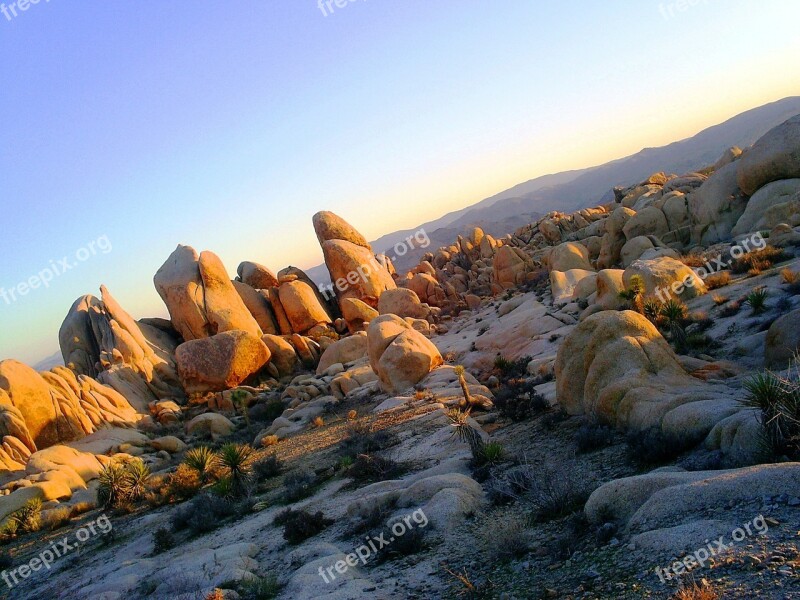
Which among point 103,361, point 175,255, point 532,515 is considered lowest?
point 532,515

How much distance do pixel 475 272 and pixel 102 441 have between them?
139 ft

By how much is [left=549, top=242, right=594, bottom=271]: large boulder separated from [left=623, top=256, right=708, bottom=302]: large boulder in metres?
16.0

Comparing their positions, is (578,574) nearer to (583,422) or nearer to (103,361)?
(583,422)

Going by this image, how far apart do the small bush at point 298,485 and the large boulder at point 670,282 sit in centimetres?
1391

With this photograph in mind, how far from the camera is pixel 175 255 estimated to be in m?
42.9

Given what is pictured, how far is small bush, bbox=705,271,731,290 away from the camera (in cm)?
2014

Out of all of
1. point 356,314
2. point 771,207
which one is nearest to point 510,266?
point 356,314

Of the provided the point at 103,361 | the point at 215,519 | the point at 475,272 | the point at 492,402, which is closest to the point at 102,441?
the point at 103,361

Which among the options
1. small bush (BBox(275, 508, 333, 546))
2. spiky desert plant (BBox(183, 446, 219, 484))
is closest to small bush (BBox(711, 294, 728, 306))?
small bush (BBox(275, 508, 333, 546))
